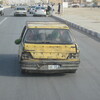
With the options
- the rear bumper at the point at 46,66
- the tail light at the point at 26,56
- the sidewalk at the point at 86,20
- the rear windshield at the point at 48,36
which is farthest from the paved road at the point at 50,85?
the sidewalk at the point at 86,20

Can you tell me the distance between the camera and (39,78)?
30.2ft

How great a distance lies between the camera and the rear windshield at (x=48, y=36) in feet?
31.0

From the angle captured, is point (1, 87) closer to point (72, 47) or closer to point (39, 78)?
point (39, 78)

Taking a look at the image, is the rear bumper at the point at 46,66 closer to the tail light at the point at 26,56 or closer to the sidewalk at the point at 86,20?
the tail light at the point at 26,56

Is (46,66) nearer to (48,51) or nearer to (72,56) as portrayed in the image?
(48,51)

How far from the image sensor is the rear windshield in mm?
9456

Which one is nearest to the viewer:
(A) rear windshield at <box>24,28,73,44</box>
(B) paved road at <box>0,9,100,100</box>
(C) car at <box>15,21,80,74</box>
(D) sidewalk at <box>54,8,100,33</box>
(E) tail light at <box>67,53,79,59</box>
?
(B) paved road at <box>0,9,100,100</box>

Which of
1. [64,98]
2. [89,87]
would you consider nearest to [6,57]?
[89,87]

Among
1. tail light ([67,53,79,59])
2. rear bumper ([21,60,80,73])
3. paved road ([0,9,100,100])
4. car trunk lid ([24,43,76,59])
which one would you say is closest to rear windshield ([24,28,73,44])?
car trunk lid ([24,43,76,59])

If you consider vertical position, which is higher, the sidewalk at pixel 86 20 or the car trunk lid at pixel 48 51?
the car trunk lid at pixel 48 51

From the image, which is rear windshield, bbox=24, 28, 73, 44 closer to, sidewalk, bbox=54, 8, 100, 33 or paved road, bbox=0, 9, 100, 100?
paved road, bbox=0, 9, 100, 100

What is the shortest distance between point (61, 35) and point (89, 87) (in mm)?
2034

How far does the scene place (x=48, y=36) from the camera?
9680 mm

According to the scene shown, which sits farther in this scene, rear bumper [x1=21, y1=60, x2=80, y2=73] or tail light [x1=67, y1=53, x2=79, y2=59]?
tail light [x1=67, y1=53, x2=79, y2=59]
